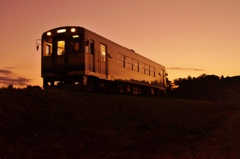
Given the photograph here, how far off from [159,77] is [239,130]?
58.0 feet

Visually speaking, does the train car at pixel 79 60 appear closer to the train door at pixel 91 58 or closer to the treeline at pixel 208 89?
the train door at pixel 91 58

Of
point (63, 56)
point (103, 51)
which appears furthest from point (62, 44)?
point (103, 51)

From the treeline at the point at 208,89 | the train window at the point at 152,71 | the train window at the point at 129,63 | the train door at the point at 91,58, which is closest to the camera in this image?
the train door at the point at 91,58

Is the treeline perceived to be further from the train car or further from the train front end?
the train front end

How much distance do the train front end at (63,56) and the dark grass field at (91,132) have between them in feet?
9.14

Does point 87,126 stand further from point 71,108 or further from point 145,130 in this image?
point 145,130

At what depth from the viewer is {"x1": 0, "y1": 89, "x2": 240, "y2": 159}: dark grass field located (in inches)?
322

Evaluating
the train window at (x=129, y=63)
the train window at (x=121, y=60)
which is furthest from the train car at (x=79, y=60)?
the train window at (x=129, y=63)

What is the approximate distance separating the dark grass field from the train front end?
2.79 metres

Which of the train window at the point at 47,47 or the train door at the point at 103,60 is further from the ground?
the train window at the point at 47,47

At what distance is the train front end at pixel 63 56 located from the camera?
1662cm

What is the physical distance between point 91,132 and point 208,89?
168ft

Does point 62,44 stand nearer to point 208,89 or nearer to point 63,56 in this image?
point 63,56

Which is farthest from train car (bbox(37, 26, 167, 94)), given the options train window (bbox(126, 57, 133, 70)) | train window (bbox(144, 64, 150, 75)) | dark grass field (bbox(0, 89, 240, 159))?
train window (bbox(144, 64, 150, 75))
